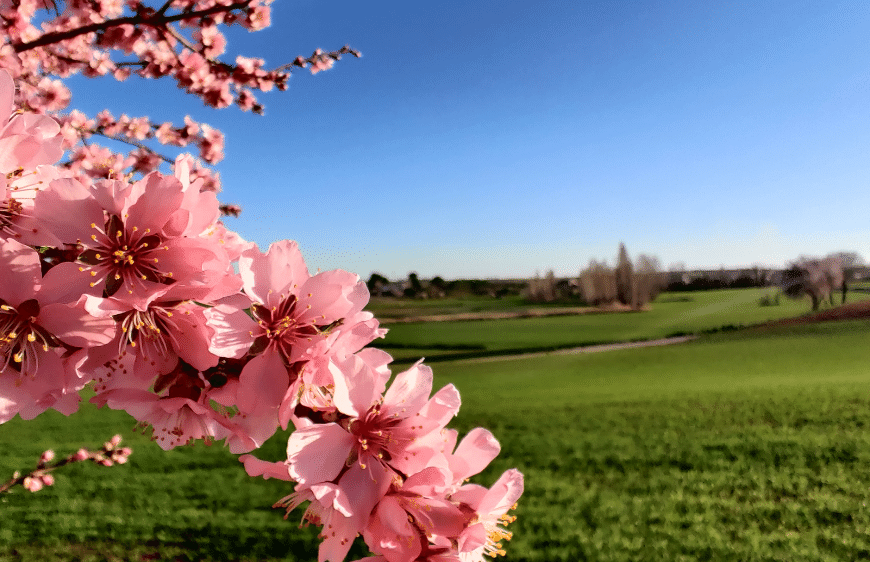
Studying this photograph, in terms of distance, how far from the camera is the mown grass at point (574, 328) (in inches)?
733

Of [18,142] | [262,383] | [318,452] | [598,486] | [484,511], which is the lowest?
[598,486]

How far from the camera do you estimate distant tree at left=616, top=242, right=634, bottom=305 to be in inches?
867

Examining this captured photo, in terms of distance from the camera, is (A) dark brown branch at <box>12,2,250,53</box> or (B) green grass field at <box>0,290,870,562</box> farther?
(B) green grass field at <box>0,290,870,562</box>

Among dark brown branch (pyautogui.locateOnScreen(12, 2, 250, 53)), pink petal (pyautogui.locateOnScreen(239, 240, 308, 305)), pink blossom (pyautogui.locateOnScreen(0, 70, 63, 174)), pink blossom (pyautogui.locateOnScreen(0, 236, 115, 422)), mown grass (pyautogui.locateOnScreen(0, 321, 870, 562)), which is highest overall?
dark brown branch (pyautogui.locateOnScreen(12, 2, 250, 53))

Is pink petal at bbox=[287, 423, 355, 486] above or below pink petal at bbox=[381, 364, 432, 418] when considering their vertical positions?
below

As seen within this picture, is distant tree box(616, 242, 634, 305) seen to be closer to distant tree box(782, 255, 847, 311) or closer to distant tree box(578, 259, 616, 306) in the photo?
distant tree box(578, 259, 616, 306)

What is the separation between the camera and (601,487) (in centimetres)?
496

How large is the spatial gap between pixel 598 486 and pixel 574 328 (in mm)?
16770

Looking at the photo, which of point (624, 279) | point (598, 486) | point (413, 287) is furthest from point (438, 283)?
point (598, 486)

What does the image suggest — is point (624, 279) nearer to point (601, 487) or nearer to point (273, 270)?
point (601, 487)

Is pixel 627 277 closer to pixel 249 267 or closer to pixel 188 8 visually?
pixel 188 8

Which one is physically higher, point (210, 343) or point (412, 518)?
point (210, 343)

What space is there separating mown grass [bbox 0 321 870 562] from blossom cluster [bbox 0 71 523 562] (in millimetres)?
3323

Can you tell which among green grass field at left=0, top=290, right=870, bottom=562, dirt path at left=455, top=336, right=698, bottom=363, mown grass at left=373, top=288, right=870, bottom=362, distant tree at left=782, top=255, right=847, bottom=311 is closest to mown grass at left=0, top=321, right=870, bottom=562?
green grass field at left=0, top=290, right=870, bottom=562
